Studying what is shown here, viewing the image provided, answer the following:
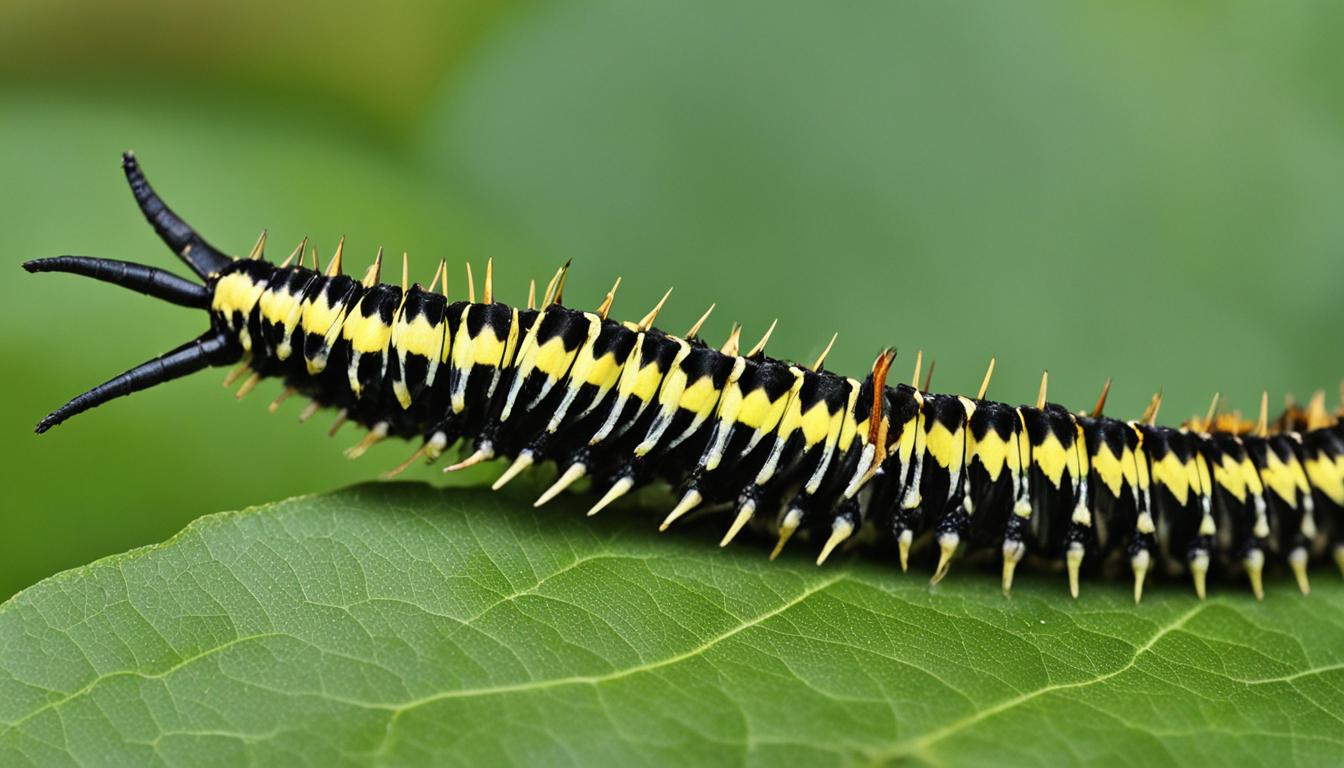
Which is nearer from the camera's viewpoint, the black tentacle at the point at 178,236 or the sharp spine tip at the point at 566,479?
the sharp spine tip at the point at 566,479

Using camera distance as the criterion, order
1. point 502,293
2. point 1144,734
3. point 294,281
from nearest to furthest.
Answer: point 1144,734
point 294,281
point 502,293

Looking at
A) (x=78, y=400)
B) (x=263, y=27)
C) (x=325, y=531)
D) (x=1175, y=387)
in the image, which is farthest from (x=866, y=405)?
(x=263, y=27)

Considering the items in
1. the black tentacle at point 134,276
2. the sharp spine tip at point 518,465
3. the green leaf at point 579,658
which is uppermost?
the black tentacle at point 134,276

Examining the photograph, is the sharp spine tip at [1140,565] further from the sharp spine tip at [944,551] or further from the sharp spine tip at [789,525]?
the sharp spine tip at [789,525]

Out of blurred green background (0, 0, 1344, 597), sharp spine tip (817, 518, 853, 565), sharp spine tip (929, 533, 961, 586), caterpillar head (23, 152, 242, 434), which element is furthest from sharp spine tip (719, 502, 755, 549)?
blurred green background (0, 0, 1344, 597)

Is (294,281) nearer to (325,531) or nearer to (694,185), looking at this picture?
(325,531)

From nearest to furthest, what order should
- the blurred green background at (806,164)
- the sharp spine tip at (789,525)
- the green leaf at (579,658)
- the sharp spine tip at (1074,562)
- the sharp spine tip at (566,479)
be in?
the green leaf at (579,658)
the sharp spine tip at (566,479)
the sharp spine tip at (789,525)
the sharp spine tip at (1074,562)
the blurred green background at (806,164)

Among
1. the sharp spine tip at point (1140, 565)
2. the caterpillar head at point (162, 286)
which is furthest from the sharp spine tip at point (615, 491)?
the sharp spine tip at point (1140, 565)
